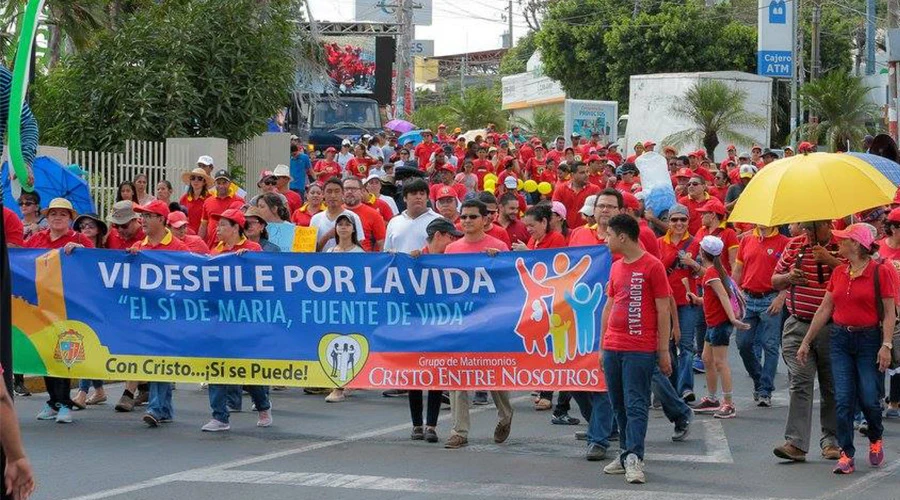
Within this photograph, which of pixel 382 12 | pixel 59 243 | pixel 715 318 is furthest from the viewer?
pixel 382 12

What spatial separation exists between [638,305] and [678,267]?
3.64 m

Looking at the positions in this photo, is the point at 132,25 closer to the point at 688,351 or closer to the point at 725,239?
the point at 725,239

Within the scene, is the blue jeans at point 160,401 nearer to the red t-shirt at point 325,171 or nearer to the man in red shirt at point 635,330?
the man in red shirt at point 635,330

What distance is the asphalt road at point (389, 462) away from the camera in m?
9.05

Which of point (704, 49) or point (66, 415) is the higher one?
point (704, 49)

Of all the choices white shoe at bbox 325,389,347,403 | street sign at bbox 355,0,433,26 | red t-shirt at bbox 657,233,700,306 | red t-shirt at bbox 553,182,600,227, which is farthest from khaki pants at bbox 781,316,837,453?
street sign at bbox 355,0,433,26

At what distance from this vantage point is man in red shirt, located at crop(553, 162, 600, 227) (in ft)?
67.7

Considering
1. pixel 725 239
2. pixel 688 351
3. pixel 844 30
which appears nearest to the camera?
pixel 688 351

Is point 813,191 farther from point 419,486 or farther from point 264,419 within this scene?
point 264,419

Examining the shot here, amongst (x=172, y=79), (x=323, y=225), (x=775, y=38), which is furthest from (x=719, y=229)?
(x=775, y=38)

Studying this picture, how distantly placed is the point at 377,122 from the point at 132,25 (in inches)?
712

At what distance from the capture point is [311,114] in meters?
39.0

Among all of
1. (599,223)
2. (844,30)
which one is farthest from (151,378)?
(844,30)

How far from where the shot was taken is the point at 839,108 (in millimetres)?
→ 37094
